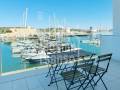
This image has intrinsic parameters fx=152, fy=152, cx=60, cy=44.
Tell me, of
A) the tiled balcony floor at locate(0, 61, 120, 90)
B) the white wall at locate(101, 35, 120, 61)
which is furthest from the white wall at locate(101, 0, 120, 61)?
the tiled balcony floor at locate(0, 61, 120, 90)

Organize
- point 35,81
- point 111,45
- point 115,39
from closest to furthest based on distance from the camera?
point 35,81 → point 115,39 → point 111,45

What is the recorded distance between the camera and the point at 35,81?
9.85ft

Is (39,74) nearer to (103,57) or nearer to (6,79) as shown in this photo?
(6,79)

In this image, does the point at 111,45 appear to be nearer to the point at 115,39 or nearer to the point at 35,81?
the point at 115,39

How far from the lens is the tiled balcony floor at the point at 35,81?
2699 millimetres

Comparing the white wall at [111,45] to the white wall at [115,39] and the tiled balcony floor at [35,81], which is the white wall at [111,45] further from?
the tiled balcony floor at [35,81]

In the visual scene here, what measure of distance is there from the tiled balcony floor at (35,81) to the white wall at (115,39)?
1.06 meters

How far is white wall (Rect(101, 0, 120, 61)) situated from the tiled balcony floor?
1.06 meters

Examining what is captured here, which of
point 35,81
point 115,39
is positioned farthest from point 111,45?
point 35,81

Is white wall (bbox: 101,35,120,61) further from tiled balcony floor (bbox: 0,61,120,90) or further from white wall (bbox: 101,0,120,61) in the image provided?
tiled balcony floor (bbox: 0,61,120,90)

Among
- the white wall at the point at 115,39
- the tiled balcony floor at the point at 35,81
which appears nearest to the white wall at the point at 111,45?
the white wall at the point at 115,39

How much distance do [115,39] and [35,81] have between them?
9.06 feet

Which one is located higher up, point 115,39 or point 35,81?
point 115,39

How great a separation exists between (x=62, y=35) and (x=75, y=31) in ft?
7.41
